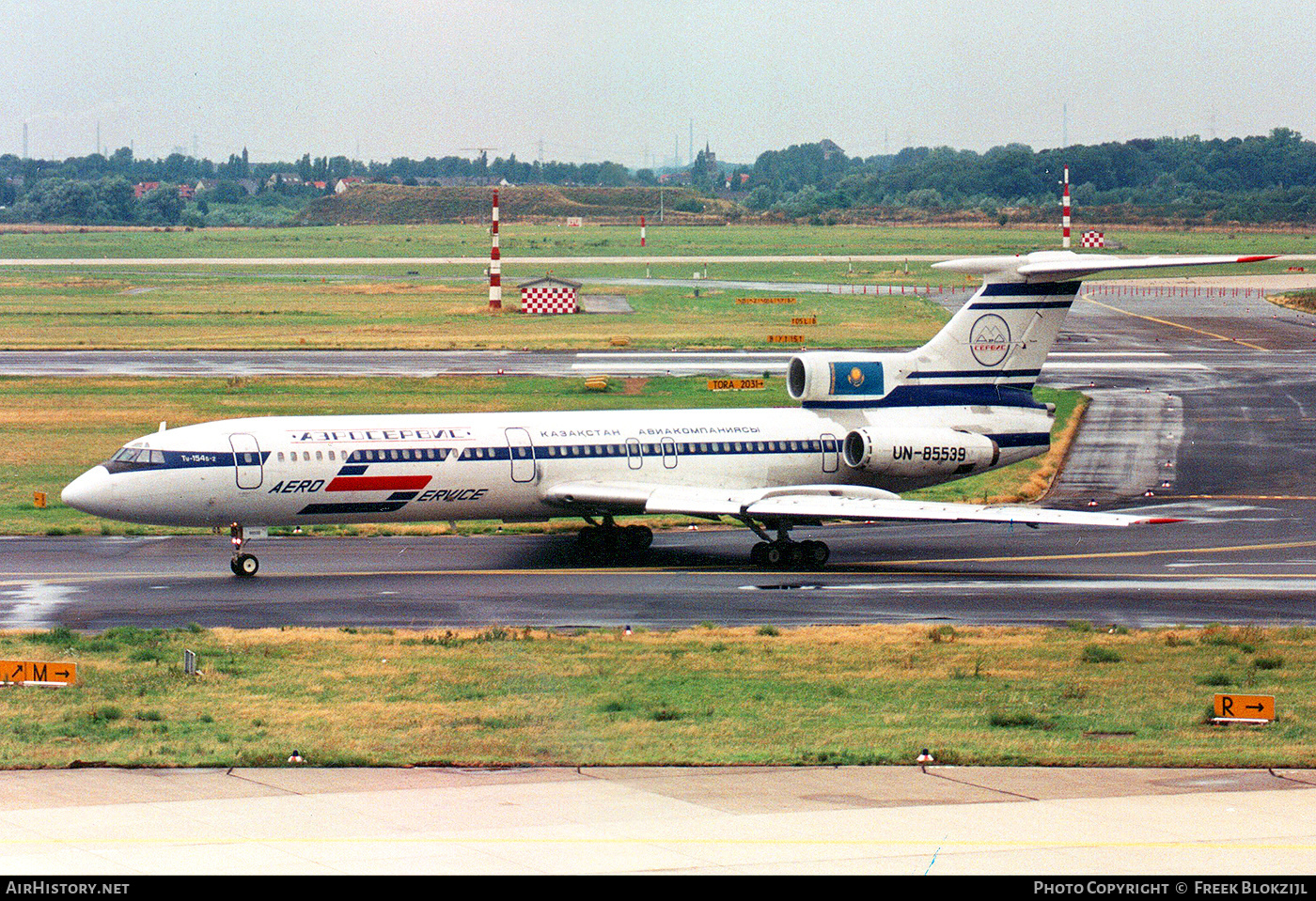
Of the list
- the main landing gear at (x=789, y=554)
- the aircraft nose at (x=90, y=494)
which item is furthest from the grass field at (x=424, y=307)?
the aircraft nose at (x=90, y=494)

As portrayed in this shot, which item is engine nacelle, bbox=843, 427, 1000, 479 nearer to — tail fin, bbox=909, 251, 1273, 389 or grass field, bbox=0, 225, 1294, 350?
tail fin, bbox=909, 251, 1273, 389

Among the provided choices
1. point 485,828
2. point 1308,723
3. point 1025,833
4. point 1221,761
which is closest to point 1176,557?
point 1308,723

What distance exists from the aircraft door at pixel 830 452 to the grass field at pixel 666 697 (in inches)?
420

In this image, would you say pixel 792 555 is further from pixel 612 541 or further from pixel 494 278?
pixel 494 278

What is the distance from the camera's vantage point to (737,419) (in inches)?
1590

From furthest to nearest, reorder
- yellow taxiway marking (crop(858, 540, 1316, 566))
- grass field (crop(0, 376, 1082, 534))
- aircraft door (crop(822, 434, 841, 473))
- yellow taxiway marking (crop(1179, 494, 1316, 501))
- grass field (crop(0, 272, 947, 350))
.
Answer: grass field (crop(0, 272, 947, 350)), grass field (crop(0, 376, 1082, 534)), yellow taxiway marking (crop(1179, 494, 1316, 501)), aircraft door (crop(822, 434, 841, 473)), yellow taxiway marking (crop(858, 540, 1316, 566))

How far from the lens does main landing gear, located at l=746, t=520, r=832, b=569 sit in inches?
1480

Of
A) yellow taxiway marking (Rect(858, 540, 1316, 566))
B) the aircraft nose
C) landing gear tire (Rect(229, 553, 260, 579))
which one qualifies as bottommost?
yellow taxiway marking (Rect(858, 540, 1316, 566))

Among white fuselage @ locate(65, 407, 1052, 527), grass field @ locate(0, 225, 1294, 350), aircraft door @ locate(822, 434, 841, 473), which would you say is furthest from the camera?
grass field @ locate(0, 225, 1294, 350)

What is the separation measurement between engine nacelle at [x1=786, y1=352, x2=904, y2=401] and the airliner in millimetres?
46

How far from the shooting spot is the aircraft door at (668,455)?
3912 cm

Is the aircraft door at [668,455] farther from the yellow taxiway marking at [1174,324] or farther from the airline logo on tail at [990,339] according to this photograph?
the yellow taxiway marking at [1174,324]

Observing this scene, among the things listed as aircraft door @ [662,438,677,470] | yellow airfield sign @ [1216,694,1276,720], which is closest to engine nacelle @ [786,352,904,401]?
aircraft door @ [662,438,677,470]
